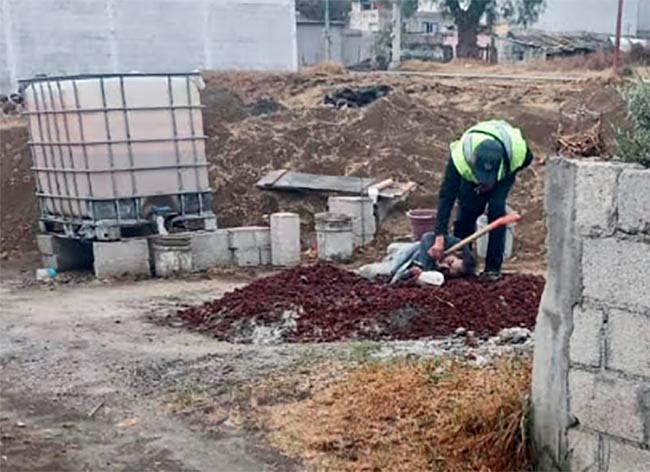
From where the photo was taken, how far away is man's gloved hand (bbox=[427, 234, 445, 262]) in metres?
6.54

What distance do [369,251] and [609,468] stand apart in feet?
24.9

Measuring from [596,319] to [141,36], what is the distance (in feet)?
75.1

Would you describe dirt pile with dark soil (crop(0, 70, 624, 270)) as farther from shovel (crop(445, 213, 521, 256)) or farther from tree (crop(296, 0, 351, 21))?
tree (crop(296, 0, 351, 21))

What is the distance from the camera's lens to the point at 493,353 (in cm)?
471

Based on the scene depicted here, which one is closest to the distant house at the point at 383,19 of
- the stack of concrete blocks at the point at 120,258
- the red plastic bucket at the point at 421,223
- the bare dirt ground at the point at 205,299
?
the bare dirt ground at the point at 205,299

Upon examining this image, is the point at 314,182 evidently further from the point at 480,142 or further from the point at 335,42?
the point at 335,42

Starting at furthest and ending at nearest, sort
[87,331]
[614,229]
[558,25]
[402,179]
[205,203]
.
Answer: [558,25] < [402,179] < [205,203] < [87,331] < [614,229]

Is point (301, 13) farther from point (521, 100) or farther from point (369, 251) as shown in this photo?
point (369, 251)

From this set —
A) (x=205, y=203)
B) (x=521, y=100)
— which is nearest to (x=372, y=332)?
(x=205, y=203)

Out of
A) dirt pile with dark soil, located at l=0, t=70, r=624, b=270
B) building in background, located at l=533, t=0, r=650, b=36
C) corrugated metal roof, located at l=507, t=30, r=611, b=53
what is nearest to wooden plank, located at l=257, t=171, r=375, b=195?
dirt pile with dark soil, located at l=0, t=70, r=624, b=270

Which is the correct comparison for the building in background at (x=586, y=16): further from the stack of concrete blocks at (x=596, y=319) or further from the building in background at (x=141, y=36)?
the stack of concrete blocks at (x=596, y=319)

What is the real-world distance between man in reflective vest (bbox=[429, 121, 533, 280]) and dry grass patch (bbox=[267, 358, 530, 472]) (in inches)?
89.2

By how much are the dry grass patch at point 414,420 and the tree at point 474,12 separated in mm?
30806

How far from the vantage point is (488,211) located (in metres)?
6.84
